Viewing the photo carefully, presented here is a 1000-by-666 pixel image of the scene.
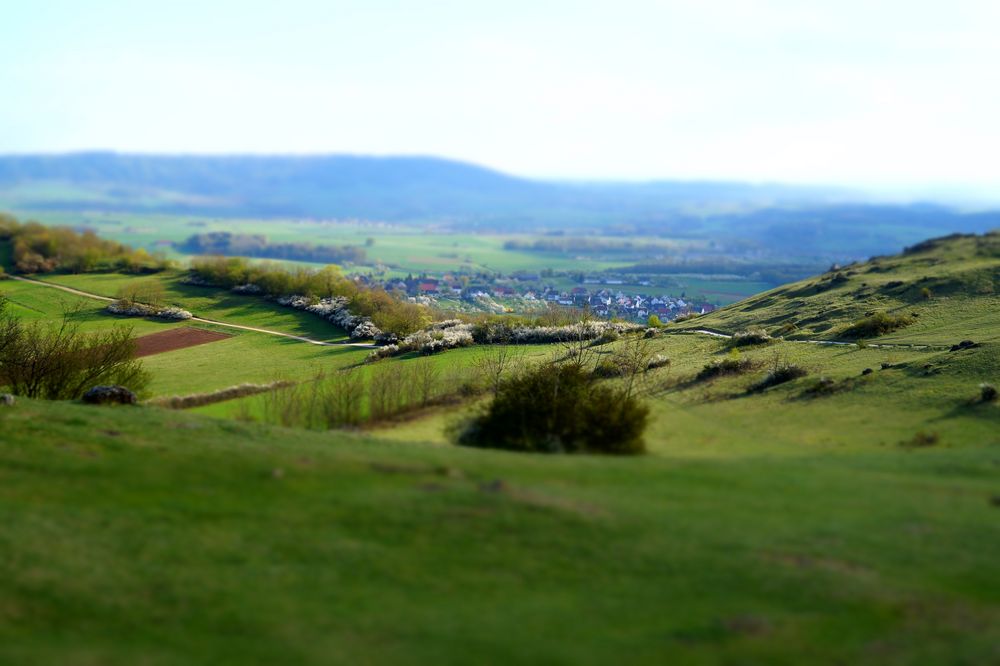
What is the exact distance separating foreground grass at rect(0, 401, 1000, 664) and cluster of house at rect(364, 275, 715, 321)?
218 ft

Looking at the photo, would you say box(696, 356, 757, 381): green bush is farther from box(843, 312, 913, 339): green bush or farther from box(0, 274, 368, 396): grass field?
box(0, 274, 368, 396): grass field

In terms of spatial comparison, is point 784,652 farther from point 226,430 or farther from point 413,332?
point 413,332

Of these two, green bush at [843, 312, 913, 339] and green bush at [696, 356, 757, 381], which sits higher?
green bush at [843, 312, 913, 339]

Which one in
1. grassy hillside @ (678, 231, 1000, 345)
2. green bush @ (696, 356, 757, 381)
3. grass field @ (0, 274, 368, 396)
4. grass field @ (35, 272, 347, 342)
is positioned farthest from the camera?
grass field @ (35, 272, 347, 342)

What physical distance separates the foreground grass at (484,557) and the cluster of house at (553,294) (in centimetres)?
6641

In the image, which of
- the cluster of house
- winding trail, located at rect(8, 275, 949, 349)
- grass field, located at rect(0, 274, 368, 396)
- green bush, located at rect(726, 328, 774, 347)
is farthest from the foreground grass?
the cluster of house

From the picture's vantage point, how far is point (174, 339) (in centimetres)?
7731

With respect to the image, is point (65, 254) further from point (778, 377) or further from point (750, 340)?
point (778, 377)

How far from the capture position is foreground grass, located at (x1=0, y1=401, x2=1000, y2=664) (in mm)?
17844

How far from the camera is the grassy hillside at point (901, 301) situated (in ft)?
199

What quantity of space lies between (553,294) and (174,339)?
189ft

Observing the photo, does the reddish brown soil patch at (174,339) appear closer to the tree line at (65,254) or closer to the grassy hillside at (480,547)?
the grassy hillside at (480,547)

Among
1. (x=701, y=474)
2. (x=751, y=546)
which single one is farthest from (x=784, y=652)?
(x=701, y=474)

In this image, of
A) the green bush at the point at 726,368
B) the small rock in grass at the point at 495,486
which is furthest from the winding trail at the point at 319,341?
the small rock in grass at the point at 495,486
